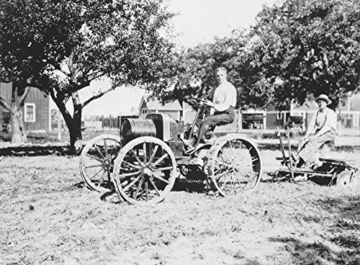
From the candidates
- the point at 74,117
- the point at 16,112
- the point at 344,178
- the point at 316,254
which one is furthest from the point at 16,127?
the point at 316,254

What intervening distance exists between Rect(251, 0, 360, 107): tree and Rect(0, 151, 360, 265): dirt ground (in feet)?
34.1

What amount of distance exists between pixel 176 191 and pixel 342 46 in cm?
1182

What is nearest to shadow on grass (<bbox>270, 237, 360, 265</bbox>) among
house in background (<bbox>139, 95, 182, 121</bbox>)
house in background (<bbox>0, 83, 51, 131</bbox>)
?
house in background (<bbox>0, 83, 51, 131</bbox>)

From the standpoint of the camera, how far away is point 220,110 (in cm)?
726

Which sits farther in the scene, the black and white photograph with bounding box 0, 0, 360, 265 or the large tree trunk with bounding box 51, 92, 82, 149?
the large tree trunk with bounding box 51, 92, 82, 149

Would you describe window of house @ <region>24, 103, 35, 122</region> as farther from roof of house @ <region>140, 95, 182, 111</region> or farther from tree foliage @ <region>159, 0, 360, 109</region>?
tree foliage @ <region>159, 0, 360, 109</region>

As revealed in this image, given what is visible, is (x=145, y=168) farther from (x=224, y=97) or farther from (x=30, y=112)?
(x=30, y=112)

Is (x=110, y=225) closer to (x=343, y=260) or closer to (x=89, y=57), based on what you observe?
(x=343, y=260)

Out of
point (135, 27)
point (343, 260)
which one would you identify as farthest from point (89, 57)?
point (343, 260)

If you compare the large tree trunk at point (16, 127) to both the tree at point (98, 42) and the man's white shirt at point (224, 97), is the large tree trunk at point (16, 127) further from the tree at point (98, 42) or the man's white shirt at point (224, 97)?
the man's white shirt at point (224, 97)

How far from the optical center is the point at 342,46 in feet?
53.5

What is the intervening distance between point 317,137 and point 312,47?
32.2ft

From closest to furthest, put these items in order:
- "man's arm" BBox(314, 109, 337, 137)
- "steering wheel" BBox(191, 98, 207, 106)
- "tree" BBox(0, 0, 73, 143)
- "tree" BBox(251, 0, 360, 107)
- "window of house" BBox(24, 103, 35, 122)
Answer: "steering wheel" BBox(191, 98, 207, 106), "man's arm" BBox(314, 109, 337, 137), "tree" BBox(0, 0, 73, 143), "tree" BBox(251, 0, 360, 107), "window of house" BBox(24, 103, 35, 122)

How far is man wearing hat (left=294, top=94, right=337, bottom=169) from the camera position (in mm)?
8156
